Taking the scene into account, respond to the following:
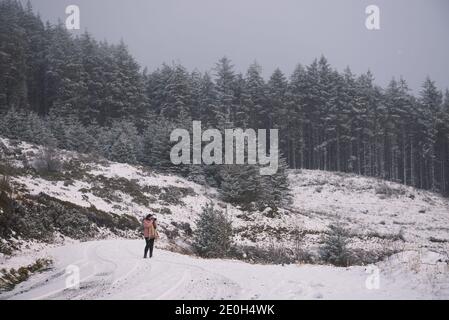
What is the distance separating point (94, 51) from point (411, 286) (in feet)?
209

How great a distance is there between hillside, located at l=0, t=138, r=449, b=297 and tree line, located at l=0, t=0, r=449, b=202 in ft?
56.8

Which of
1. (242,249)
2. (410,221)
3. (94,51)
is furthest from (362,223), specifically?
(94,51)

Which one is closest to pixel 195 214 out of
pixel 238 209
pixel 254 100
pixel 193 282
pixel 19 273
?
pixel 238 209

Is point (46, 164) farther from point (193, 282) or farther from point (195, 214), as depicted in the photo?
point (193, 282)

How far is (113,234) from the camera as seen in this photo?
73.5 feet

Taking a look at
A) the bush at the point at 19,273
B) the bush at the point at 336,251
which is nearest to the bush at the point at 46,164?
the bush at the point at 19,273

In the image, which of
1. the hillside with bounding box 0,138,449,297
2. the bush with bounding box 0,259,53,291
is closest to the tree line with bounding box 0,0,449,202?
the hillside with bounding box 0,138,449,297

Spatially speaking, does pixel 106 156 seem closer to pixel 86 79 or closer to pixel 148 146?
pixel 148 146

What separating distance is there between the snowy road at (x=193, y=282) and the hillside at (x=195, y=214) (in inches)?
69.1

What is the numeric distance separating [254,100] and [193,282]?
177 feet

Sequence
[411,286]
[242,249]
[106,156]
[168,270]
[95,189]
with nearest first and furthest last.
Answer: [411,286], [168,270], [242,249], [95,189], [106,156]

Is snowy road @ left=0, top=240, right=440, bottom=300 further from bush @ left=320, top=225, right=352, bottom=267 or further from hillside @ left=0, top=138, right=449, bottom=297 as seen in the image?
bush @ left=320, top=225, right=352, bottom=267

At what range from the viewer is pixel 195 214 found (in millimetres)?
31312

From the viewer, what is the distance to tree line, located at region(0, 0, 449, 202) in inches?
2269
